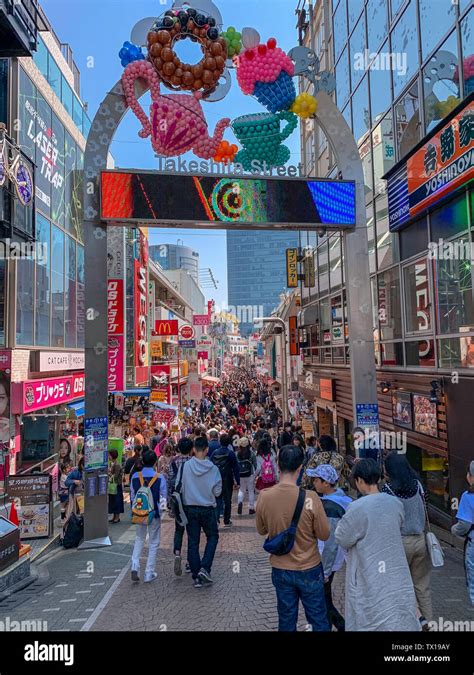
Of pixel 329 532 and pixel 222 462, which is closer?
pixel 329 532

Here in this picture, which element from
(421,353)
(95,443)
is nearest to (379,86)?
(421,353)

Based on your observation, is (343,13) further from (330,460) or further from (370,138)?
(330,460)

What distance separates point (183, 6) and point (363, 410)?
889 cm

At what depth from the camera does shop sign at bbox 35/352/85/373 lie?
13.9 m

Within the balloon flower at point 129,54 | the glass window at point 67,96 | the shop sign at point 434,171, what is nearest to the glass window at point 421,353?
the shop sign at point 434,171

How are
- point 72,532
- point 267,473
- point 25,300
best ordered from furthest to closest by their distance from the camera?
point 25,300 → point 267,473 → point 72,532

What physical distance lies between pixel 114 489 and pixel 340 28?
16509 mm

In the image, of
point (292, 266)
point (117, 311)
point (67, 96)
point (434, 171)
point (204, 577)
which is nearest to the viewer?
point (204, 577)

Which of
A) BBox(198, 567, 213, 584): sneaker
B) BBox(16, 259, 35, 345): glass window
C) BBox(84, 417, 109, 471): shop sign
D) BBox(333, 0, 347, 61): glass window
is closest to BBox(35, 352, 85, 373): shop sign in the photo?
BBox(16, 259, 35, 345): glass window

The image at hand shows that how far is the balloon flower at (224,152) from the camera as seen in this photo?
936 cm

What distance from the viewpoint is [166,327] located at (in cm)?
2827

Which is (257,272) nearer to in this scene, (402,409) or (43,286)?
(43,286)

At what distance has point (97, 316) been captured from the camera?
837 cm
